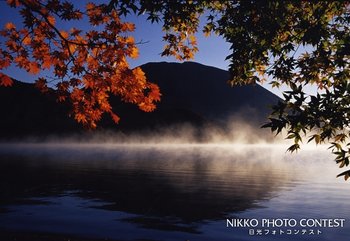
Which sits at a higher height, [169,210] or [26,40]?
[26,40]

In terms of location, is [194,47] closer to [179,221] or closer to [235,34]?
[235,34]

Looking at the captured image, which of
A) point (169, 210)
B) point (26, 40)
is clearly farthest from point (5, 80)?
point (169, 210)

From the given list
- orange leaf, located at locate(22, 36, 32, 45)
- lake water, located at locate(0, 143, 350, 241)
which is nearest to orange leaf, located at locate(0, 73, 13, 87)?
orange leaf, located at locate(22, 36, 32, 45)

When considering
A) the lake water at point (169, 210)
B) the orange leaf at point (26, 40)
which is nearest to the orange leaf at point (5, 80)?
the orange leaf at point (26, 40)

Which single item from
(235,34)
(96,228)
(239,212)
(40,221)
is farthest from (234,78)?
(239,212)

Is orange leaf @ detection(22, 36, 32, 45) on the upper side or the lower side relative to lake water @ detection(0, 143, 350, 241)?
upper

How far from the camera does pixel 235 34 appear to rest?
11.2 meters

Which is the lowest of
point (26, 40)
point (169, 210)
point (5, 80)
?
point (169, 210)

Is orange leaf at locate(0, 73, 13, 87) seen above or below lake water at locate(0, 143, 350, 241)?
above

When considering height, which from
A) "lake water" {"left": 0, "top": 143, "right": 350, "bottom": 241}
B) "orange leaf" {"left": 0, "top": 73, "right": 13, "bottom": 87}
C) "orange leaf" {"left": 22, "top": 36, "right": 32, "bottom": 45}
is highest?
"orange leaf" {"left": 22, "top": 36, "right": 32, "bottom": 45}

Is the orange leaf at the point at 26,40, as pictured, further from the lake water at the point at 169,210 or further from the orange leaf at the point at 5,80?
the lake water at the point at 169,210

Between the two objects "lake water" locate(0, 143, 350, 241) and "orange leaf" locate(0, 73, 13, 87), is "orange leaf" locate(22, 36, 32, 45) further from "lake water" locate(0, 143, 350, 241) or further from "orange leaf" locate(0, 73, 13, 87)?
"lake water" locate(0, 143, 350, 241)

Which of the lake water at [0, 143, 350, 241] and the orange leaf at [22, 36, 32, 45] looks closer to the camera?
the orange leaf at [22, 36, 32, 45]

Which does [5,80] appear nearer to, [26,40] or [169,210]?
[26,40]
